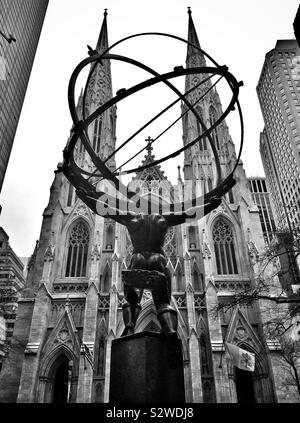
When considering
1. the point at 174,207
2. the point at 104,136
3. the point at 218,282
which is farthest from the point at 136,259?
the point at 104,136

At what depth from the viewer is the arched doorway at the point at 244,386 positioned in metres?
23.1

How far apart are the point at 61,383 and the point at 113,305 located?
6606mm

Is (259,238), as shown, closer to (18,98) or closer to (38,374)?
(38,374)

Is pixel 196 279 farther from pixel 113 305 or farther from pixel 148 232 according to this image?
pixel 148 232

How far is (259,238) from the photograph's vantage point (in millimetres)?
27281

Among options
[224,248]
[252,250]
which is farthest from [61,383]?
[252,250]

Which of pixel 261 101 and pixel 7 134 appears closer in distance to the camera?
pixel 7 134

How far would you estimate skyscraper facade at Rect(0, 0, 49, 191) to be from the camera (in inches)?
1383

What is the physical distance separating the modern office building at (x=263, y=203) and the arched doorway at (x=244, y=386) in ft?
199

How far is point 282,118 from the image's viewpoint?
6894 centimetres

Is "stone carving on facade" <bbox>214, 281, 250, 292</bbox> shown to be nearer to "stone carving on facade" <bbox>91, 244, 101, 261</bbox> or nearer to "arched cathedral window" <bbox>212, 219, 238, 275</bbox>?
"arched cathedral window" <bbox>212, 219, 238, 275</bbox>

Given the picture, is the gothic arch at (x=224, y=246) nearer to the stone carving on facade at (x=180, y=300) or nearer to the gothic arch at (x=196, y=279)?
the gothic arch at (x=196, y=279)

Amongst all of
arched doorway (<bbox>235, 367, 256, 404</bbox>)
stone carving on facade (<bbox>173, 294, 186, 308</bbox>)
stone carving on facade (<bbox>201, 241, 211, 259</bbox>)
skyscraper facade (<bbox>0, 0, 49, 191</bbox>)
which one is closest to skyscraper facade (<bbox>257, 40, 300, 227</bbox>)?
stone carving on facade (<bbox>201, 241, 211, 259</bbox>)
